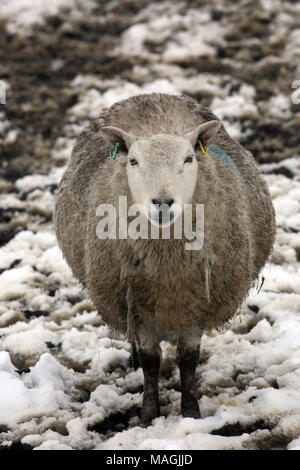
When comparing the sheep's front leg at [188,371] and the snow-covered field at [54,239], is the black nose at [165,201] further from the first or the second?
the snow-covered field at [54,239]

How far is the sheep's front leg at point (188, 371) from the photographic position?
3.16m

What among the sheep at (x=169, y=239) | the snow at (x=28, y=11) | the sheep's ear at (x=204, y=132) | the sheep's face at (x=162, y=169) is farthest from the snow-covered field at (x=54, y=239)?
the sheep's ear at (x=204, y=132)

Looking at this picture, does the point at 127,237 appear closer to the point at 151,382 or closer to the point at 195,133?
the point at 195,133

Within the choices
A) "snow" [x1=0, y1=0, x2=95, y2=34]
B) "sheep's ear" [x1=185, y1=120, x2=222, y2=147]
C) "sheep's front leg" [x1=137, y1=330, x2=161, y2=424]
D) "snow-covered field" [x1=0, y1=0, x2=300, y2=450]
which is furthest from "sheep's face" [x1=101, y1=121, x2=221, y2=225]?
"snow" [x1=0, y1=0, x2=95, y2=34]

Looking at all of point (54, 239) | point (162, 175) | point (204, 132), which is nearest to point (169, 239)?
point (162, 175)

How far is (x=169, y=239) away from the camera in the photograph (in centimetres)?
281

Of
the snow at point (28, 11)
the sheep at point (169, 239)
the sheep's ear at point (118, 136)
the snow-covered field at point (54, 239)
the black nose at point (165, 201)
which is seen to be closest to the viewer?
the black nose at point (165, 201)

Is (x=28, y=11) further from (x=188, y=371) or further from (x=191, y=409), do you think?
(x=191, y=409)

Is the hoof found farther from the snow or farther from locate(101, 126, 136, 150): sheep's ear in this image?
the snow

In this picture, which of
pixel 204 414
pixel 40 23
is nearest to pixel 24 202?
pixel 204 414

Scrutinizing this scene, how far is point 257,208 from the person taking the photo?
11.7ft

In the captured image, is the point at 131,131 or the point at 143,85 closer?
the point at 131,131

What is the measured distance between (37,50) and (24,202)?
3904 millimetres

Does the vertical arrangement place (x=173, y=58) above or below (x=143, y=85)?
above
